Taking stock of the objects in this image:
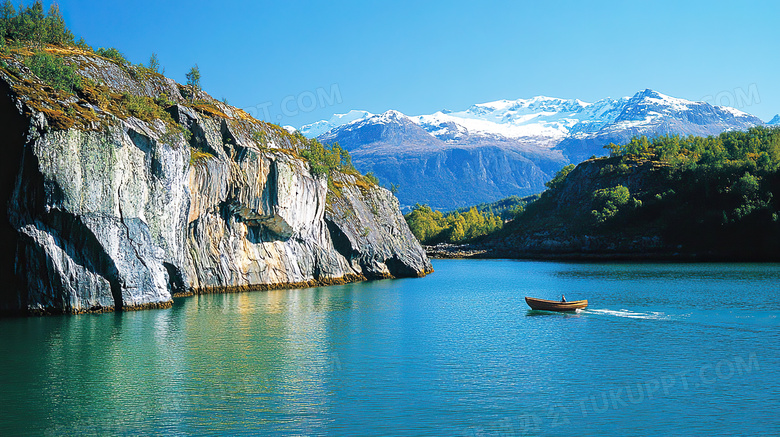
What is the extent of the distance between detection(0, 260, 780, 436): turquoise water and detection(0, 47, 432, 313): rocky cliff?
4071 millimetres

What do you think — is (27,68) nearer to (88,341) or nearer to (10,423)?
(88,341)

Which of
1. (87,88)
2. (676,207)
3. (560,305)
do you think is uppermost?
(87,88)

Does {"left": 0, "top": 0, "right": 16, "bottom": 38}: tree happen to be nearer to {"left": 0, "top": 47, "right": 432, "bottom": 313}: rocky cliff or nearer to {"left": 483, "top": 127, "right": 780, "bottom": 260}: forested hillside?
{"left": 0, "top": 47, "right": 432, "bottom": 313}: rocky cliff

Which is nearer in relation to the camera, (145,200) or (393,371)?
(393,371)

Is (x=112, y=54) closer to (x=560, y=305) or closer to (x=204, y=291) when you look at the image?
(x=204, y=291)

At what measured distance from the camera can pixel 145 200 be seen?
51656 mm

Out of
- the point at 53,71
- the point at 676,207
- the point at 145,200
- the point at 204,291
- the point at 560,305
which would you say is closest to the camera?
the point at 53,71

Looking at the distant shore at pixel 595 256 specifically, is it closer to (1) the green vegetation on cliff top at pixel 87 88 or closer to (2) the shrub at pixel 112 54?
(1) the green vegetation on cliff top at pixel 87 88

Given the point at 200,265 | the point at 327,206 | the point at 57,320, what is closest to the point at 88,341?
the point at 57,320

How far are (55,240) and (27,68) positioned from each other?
15.6 m

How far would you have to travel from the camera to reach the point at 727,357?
34156 mm

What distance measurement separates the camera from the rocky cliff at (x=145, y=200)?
43.8 m

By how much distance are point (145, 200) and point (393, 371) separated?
3096 cm

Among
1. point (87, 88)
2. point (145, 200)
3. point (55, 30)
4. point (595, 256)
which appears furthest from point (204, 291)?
point (595, 256)
